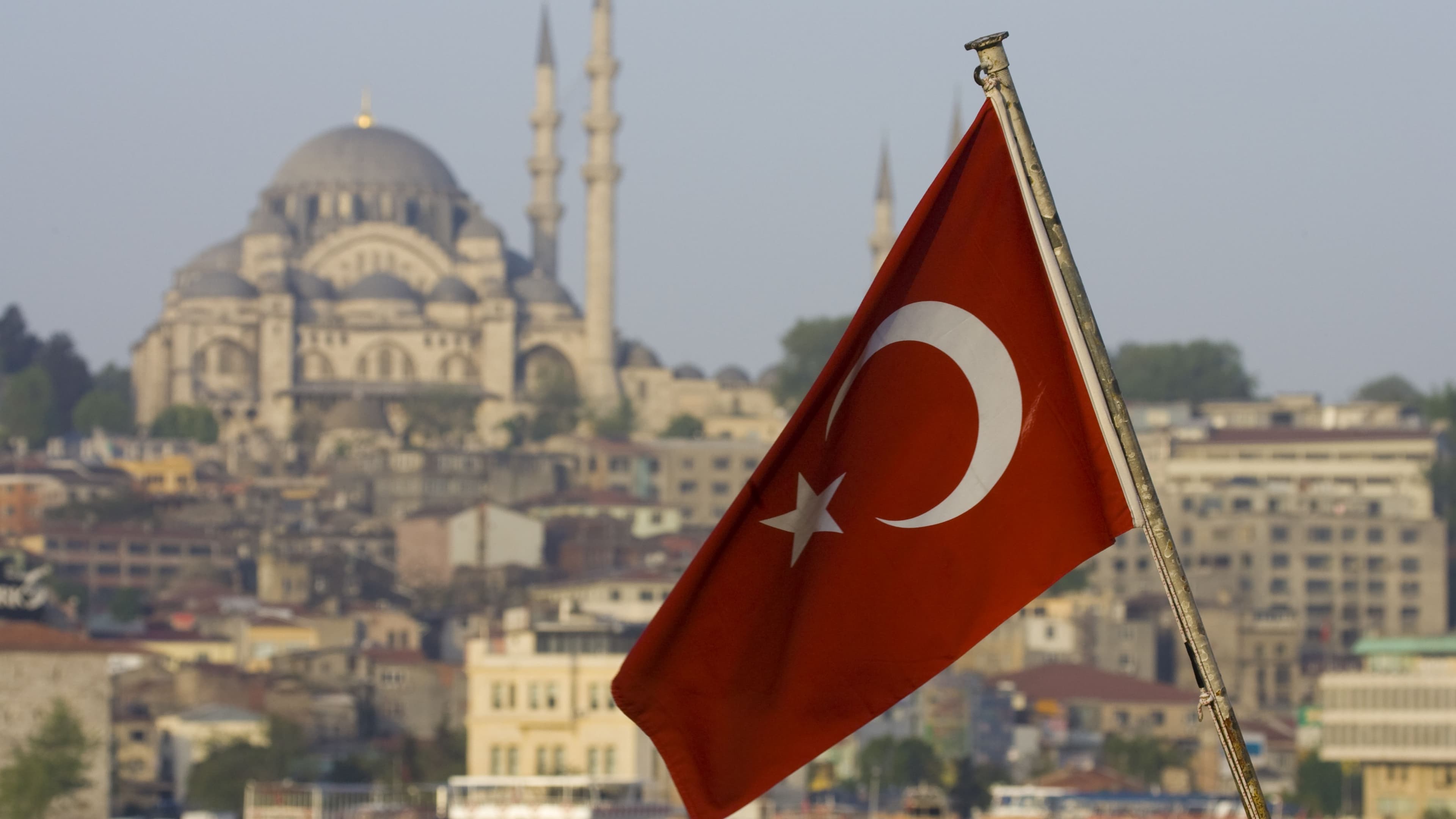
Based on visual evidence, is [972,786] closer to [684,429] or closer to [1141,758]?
[1141,758]

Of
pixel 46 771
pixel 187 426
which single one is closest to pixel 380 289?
pixel 187 426

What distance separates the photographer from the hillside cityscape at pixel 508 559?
45.0 m

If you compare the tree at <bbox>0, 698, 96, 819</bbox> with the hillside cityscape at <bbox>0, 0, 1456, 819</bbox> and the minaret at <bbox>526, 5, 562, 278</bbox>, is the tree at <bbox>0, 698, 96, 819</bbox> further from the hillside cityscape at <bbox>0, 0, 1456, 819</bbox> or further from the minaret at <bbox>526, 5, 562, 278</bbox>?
the minaret at <bbox>526, 5, 562, 278</bbox>

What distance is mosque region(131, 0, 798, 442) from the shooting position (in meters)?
94.3

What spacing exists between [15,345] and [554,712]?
5930 centimetres

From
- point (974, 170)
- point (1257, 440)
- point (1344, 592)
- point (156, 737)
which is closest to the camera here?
point (974, 170)

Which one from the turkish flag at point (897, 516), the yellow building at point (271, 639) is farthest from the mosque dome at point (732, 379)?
the turkish flag at point (897, 516)

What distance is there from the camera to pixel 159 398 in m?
97.1

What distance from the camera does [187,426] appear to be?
9144 cm

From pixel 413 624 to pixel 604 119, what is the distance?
28800 millimetres

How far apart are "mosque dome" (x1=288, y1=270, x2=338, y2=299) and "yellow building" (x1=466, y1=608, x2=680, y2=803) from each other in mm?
53858

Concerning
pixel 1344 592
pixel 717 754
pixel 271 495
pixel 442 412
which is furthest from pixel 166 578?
pixel 717 754

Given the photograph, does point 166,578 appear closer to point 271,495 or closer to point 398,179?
point 271,495

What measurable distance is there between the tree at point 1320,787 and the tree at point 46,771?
1724 centimetres
